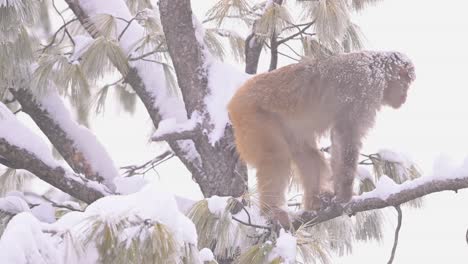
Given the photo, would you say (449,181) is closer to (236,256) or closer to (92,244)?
(236,256)

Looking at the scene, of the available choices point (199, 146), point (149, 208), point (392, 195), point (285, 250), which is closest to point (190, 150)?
point (199, 146)

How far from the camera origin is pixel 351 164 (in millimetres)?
4086

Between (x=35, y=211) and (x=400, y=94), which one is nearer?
(x=35, y=211)

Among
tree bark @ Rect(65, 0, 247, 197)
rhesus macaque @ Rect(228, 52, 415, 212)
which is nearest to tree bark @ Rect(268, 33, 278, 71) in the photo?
rhesus macaque @ Rect(228, 52, 415, 212)

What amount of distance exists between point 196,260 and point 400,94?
2.24m

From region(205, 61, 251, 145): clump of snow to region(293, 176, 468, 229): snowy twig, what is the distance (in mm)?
641

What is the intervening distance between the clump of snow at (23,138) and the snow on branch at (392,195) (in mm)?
1316

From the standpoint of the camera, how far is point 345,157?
4094mm

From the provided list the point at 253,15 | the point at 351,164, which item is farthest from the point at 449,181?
the point at 253,15

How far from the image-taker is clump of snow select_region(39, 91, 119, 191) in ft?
14.8

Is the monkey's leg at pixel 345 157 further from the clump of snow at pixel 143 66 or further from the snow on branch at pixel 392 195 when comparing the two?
the clump of snow at pixel 143 66

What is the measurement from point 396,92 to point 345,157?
0.51 meters

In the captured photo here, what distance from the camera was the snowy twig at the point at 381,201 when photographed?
3283 mm

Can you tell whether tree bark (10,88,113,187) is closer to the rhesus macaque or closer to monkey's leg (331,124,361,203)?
the rhesus macaque
